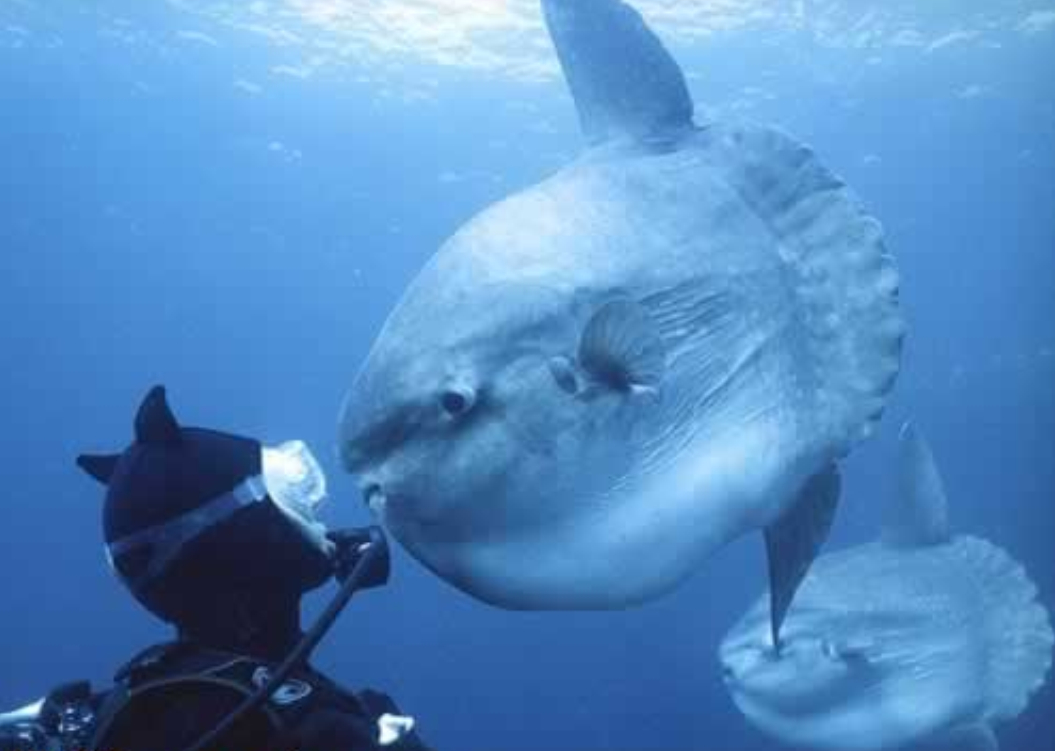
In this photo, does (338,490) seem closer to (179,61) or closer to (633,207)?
(179,61)

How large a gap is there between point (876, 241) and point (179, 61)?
26.6 metres

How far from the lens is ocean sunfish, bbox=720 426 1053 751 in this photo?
624 cm

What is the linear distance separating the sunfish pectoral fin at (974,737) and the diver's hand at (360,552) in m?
7.07

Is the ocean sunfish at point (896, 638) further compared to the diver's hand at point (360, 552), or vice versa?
the ocean sunfish at point (896, 638)

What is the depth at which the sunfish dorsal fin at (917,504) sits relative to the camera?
19.7 feet

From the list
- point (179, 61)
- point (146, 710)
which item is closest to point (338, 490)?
point (179, 61)

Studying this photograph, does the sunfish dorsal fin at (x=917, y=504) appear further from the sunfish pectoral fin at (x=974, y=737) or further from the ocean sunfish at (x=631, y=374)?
the ocean sunfish at (x=631, y=374)

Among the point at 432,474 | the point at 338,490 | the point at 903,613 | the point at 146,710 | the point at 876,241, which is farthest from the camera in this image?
the point at 338,490

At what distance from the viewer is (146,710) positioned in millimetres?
1900

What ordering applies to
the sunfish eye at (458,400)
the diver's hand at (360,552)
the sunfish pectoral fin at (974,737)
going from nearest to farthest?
the sunfish eye at (458,400)
the diver's hand at (360,552)
the sunfish pectoral fin at (974,737)

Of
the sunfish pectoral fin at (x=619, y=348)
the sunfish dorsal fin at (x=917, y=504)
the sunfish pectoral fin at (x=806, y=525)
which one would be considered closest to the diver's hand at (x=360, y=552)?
the sunfish pectoral fin at (x=619, y=348)

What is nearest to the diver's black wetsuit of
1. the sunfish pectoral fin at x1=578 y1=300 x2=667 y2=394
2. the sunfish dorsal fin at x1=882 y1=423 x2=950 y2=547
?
the sunfish pectoral fin at x1=578 y1=300 x2=667 y2=394

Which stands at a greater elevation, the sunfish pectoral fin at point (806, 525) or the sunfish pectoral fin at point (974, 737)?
the sunfish pectoral fin at point (806, 525)

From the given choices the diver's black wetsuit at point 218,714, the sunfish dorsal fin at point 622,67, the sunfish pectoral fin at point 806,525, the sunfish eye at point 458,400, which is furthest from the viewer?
the sunfish dorsal fin at point 622,67
